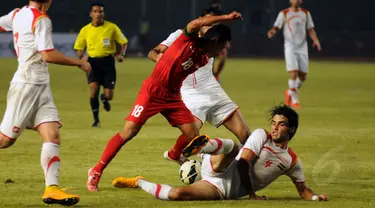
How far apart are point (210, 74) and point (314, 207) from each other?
346cm

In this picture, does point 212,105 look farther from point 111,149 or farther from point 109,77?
point 109,77

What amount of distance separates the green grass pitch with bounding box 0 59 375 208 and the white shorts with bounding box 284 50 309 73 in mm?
871

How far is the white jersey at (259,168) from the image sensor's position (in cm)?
1020

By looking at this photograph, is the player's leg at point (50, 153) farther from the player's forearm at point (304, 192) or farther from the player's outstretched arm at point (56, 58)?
the player's forearm at point (304, 192)

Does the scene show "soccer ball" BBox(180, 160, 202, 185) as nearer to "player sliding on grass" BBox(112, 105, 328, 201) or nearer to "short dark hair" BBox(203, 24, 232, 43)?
"player sliding on grass" BBox(112, 105, 328, 201)

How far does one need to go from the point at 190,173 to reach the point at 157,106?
803mm

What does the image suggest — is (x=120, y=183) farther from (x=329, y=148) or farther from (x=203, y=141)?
(x=329, y=148)

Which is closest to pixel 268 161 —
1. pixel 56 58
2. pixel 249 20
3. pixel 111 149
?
pixel 111 149

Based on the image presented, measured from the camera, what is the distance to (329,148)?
1518cm

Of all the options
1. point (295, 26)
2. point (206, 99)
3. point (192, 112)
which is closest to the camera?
point (192, 112)

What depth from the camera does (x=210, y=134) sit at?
56.7 ft

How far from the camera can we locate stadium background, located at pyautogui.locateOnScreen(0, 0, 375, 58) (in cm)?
5006

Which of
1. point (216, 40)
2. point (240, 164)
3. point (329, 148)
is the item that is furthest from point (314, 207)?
point (329, 148)

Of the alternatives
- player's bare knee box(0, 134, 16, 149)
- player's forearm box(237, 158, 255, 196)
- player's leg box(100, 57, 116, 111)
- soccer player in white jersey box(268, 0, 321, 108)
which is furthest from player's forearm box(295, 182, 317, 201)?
soccer player in white jersey box(268, 0, 321, 108)
